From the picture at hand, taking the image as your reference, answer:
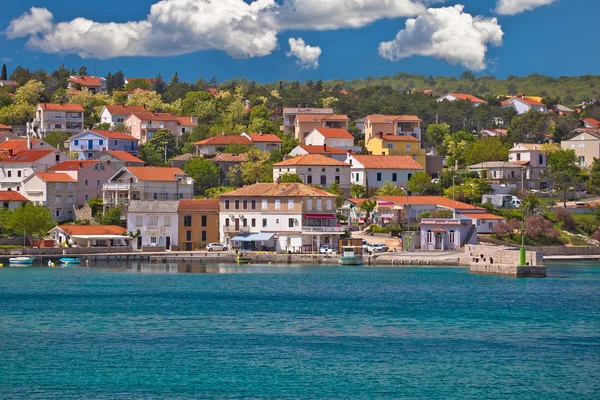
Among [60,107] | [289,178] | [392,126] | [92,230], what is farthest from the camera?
[60,107]

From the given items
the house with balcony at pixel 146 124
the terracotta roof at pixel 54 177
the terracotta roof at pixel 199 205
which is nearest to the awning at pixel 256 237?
the terracotta roof at pixel 199 205

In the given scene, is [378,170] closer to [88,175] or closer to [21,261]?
[88,175]

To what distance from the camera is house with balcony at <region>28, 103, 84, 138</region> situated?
144 metres

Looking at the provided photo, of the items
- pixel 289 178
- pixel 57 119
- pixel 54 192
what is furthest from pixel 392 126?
pixel 54 192

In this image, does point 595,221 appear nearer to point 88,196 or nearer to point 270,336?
point 88,196

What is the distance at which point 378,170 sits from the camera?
377 ft

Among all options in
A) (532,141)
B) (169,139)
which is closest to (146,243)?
(169,139)

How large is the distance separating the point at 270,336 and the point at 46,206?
2386 inches

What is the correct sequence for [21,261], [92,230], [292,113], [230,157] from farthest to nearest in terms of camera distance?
Result: [292,113], [230,157], [92,230], [21,261]

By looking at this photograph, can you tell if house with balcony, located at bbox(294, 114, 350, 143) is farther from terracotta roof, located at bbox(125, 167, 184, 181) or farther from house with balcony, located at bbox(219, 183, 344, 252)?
house with balcony, located at bbox(219, 183, 344, 252)

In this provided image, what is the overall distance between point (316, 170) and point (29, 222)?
102ft

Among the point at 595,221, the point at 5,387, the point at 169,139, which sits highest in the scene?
the point at 169,139

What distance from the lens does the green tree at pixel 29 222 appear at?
9300 centimetres

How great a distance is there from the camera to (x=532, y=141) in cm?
14675
